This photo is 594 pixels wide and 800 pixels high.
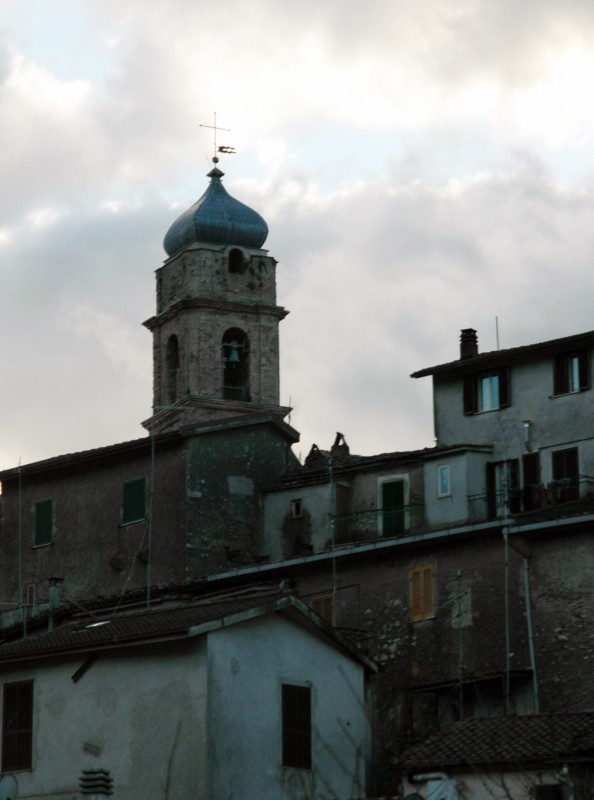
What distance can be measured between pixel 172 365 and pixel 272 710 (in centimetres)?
5133

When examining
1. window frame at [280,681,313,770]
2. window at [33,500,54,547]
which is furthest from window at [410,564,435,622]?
window frame at [280,681,313,770]

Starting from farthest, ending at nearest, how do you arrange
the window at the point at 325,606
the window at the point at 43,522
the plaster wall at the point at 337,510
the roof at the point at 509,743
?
the window at the point at 43,522
the plaster wall at the point at 337,510
the window at the point at 325,606
the roof at the point at 509,743

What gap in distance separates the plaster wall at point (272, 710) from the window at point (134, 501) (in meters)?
21.7

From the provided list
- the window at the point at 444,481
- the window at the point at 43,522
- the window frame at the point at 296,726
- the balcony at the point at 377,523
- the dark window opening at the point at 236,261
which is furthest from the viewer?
the dark window opening at the point at 236,261

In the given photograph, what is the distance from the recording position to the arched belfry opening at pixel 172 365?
88312 mm

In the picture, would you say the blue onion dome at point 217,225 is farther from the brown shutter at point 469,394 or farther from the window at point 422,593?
the window at point 422,593

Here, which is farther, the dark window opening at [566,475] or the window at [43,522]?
the window at [43,522]

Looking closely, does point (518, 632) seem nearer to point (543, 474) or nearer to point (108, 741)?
A: point (543, 474)

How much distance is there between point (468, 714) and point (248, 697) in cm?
1389

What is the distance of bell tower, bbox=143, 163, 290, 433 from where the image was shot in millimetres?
87188

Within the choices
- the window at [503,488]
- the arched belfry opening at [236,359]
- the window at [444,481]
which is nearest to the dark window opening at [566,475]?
the window at [503,488]

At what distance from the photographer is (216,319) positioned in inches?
3484

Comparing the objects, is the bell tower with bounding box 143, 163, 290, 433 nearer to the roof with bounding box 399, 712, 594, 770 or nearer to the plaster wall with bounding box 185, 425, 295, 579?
the plaster wall with bounding box 185, 425, 295, 579

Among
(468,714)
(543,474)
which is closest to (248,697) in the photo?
(468,714)
